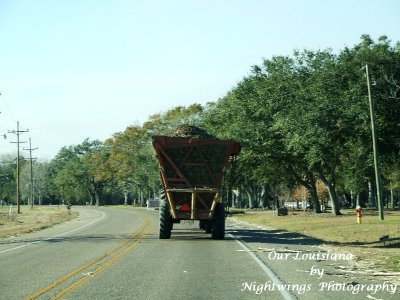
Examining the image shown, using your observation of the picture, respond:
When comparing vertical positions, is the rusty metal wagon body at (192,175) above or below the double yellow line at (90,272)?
above

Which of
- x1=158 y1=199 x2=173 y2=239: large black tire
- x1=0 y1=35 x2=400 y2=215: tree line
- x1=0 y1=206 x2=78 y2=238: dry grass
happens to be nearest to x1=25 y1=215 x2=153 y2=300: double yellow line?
x1=158 y1=199 x2=173 y2=239: large black tire

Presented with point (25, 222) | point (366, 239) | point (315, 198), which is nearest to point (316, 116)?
point (366, 239)

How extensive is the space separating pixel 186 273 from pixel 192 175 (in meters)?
8.74

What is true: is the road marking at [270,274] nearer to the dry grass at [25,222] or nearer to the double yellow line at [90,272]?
the double yellow line at [90,272]

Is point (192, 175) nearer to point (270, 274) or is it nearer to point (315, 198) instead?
point (270, 274)

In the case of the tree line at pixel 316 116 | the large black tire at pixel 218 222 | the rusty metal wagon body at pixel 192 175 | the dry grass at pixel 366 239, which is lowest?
the dry grass at pixel 366 239

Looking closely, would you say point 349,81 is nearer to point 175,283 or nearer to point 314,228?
point 314,228

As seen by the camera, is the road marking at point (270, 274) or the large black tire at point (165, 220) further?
the large black tire at point (165, 220)

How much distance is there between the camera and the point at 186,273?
11766 millimetres

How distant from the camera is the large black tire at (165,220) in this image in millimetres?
20484

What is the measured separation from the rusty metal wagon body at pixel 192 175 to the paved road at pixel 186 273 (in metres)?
2.20

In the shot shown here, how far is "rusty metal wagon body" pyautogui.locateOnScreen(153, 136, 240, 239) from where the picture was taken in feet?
65.9

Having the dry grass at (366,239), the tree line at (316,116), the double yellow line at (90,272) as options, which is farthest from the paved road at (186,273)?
the tree line at (316,116)

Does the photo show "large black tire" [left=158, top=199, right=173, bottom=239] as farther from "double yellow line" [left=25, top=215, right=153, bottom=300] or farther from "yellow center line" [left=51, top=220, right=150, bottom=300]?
"yellow center line" [left=51, top=220, right=150, bottom=300]
